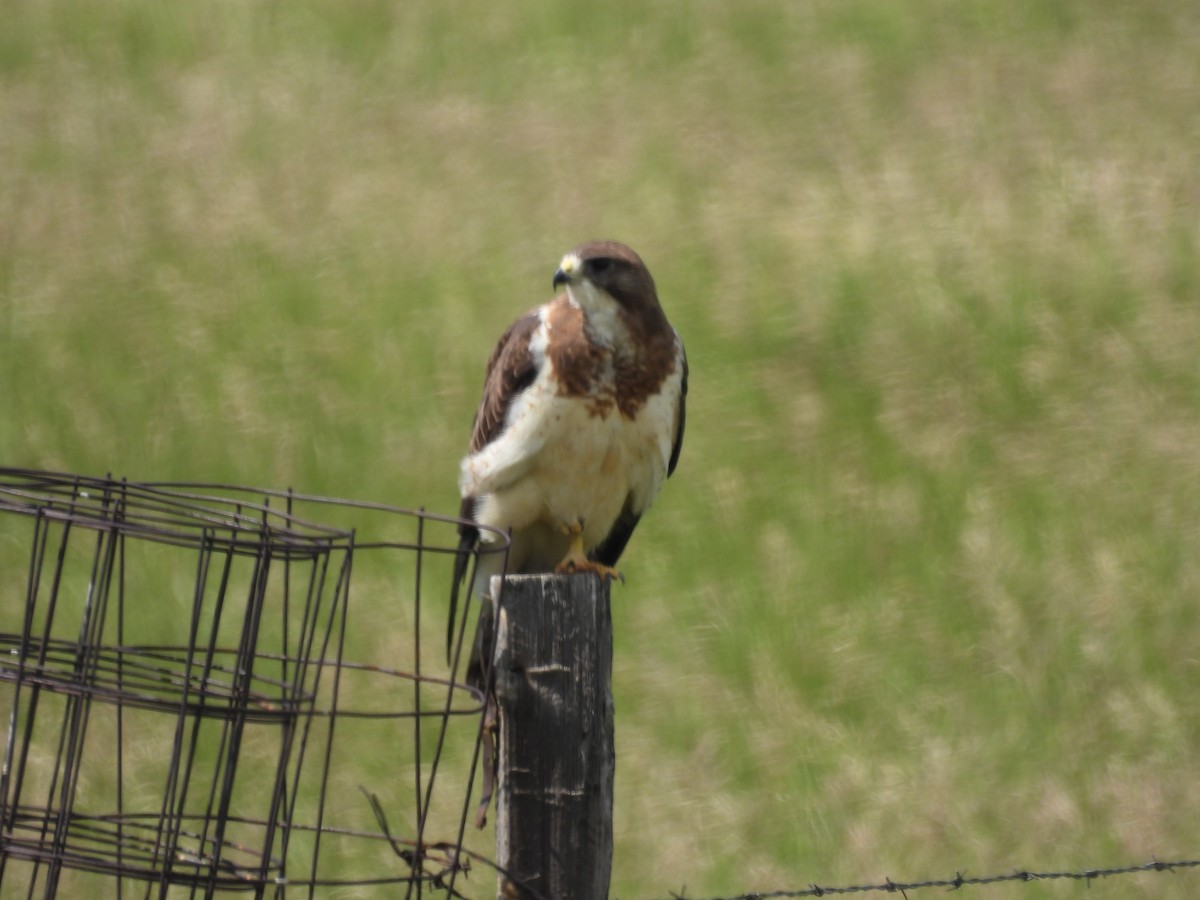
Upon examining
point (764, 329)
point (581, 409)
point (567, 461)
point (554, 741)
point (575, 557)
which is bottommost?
point (554, 741)

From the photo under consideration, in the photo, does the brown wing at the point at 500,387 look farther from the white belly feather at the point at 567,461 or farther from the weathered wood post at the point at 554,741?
the weathered wood post at the point at 554,741

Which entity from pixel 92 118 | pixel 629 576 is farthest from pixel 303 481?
pixel 92 118

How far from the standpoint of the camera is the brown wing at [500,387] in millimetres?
4976

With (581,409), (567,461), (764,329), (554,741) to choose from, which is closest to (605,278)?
(581,409)

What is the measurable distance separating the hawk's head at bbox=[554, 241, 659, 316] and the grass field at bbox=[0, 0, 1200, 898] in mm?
3162

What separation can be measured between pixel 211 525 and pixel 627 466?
6.58ft

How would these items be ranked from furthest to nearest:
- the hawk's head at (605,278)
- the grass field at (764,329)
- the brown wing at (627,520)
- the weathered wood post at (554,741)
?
the grass field at (764,329)
the brown wing at (627,520)
the hawk's head at (605,278)
the weathered wood post at (554,741)

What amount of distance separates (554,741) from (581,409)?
172 cm

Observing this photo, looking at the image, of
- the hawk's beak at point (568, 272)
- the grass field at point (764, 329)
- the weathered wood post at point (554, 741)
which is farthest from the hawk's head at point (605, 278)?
the grass field at point (764, 329)

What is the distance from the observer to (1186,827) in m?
7.30

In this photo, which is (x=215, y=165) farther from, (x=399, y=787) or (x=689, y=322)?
(x=399, y=787)

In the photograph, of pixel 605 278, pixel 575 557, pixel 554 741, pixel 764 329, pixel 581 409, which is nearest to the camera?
pixel 554 741

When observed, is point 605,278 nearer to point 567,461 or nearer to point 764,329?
point 567,461

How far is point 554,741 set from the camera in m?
3.28
